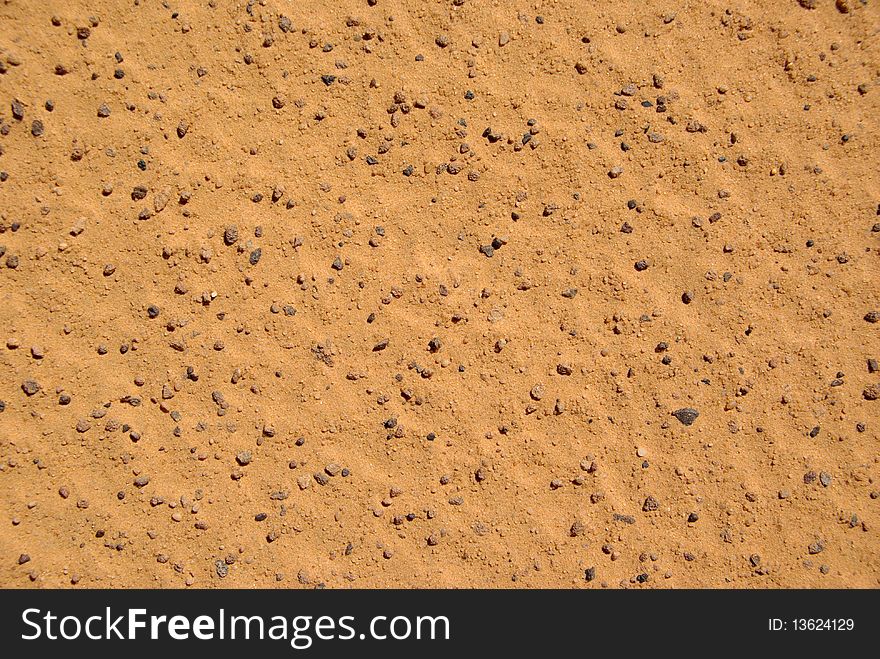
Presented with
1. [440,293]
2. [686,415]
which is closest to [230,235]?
[440,293]

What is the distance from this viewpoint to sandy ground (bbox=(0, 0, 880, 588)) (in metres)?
2.70

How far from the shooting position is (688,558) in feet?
8.98

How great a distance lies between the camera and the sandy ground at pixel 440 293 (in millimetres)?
2695

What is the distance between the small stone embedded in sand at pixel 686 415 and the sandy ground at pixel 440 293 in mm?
19

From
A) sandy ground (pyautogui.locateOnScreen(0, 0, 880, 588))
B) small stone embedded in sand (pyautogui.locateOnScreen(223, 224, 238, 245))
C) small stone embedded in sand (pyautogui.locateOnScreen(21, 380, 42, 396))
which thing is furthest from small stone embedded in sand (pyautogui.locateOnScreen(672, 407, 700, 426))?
small stone embedded in sand (pyautogui.locateOnScreen(21, 380, 42, 396))

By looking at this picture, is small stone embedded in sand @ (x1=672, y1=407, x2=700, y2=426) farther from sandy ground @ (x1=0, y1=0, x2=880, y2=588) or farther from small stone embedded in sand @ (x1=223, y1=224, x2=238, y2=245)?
small stone embedded in sand @ (x1=223, y1=224, x2=238, y2=245)

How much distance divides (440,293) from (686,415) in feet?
3.87

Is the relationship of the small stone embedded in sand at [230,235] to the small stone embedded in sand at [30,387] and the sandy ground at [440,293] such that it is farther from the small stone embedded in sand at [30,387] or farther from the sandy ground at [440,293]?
the small stone embedded in sand at [30,387]

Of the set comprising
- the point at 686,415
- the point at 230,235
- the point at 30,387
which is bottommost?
the point at 30,387

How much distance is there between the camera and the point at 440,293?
2.77m

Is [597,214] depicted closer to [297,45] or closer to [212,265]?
[297,45]

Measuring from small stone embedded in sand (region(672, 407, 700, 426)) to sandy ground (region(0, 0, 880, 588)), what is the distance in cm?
2

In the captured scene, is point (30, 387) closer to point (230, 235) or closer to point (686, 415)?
point (230, 235)

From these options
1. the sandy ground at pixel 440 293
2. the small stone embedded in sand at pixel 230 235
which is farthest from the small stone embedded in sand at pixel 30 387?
the small stone embedded in sand at pixel 230 235
